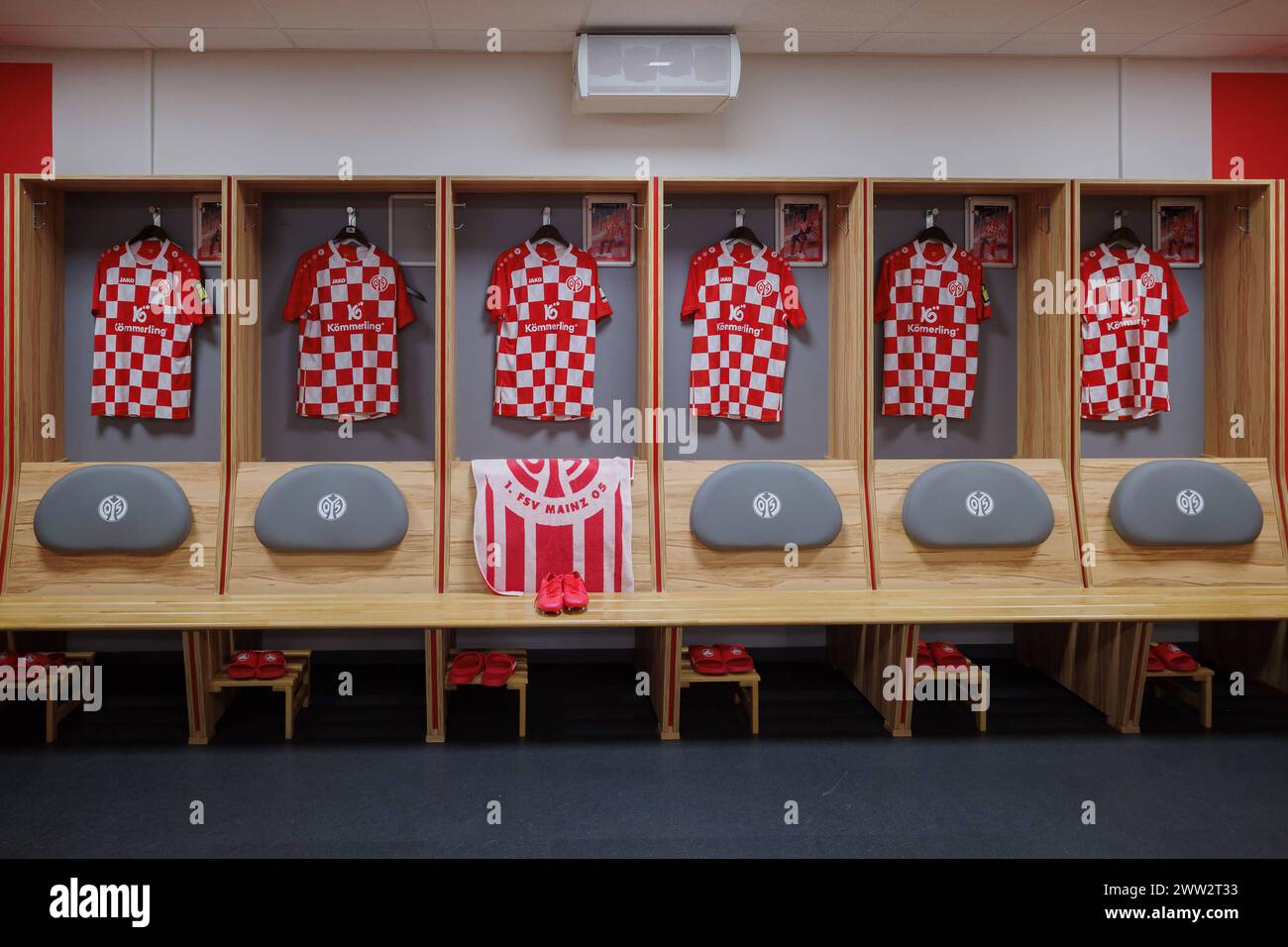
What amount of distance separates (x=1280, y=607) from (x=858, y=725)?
142cm

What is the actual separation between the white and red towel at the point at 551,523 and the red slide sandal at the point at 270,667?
0.79m

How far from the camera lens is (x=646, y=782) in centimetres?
282

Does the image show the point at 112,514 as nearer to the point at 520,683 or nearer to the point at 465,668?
the point at 465,668

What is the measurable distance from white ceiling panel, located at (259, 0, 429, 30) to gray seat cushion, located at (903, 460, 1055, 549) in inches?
105

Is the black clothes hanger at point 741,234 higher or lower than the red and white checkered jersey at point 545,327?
higher

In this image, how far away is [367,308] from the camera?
3.86 m

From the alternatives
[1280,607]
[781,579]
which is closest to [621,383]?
[781,579]

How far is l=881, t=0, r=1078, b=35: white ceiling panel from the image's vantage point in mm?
3410

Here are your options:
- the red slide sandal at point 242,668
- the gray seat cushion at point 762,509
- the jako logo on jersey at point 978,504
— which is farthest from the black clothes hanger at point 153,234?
the jako logo on jersey at point 978,504

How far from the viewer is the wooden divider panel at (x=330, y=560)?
3.34m

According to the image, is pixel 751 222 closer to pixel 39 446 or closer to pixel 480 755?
pixel 480 755

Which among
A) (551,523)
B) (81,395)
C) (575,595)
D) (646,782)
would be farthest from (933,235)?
(81,395)

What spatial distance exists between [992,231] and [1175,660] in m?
1.96

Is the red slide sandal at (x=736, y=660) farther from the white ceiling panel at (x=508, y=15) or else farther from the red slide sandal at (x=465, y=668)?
the white ceiling panel at (x=508, y=15)
